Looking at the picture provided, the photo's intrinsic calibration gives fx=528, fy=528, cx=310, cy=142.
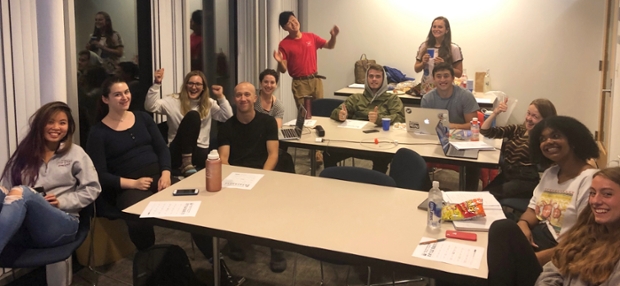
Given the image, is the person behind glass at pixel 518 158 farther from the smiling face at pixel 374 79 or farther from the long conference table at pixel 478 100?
the long conference table at pixel 478 100

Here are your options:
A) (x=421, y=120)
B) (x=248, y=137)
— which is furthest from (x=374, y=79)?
(x=248, y=137)

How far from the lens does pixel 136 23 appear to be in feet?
14.1

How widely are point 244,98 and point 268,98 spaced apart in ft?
2.97

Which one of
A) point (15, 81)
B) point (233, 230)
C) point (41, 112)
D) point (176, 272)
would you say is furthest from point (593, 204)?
point (15, 81)

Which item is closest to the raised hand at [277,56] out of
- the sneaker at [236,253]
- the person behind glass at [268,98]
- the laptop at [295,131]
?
the person behind glass at [268,98]

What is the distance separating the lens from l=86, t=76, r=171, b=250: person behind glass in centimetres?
312

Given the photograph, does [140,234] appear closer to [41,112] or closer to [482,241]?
[41,112]

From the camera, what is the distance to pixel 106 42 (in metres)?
3.93

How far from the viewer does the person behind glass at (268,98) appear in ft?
14.4

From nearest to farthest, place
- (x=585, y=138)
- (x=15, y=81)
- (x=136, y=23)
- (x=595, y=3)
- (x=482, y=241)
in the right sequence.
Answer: (x=482, y=241), (x=585, y=138), (x=15, y=81), (x=136, y=23), (x=595, y=3)

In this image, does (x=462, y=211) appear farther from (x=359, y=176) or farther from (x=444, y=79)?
(x=444, y=79)

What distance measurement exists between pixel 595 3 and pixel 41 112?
5.73 metres

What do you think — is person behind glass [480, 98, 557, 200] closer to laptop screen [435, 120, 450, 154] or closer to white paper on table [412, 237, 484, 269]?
laptop screen [435, 120, 450, 154]

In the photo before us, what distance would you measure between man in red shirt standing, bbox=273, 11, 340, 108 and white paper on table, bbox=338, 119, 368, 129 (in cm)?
127
